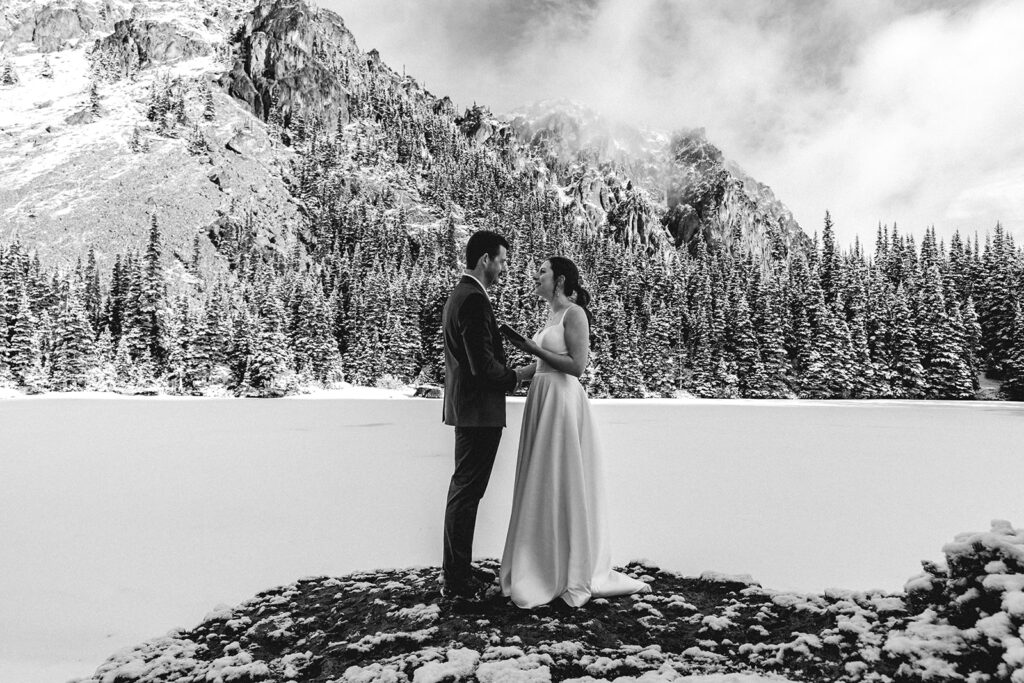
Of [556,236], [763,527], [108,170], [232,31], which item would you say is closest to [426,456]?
[763,527]

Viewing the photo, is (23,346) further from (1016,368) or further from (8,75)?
(8,75)

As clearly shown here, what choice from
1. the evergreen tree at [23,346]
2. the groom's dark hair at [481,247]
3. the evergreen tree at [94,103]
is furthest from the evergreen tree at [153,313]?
the evergreen tree at [94,103]

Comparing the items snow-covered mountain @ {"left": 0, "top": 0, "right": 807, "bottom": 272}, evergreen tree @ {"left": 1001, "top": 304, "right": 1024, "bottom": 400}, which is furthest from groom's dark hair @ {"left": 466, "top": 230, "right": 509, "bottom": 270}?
snow-covered mountain @ {"left": 0, "top": 0, "right": 807, "bottom": 272}

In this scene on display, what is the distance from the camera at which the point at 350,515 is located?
7.11m

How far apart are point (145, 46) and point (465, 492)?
17917 cm

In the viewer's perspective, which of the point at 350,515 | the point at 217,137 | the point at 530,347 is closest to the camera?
the point at 530,347

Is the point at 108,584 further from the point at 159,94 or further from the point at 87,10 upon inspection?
the point at 87,10

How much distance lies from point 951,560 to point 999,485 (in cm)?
726

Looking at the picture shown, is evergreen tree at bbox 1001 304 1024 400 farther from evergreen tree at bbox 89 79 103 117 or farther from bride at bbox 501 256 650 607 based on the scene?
evergreen tree at bbox 89 79 103 117

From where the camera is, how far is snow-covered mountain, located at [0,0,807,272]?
94812mm

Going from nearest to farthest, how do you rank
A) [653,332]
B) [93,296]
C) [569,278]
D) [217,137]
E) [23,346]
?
[569,278] → [23,346] → [653,332] → [93,296] → [217,137]

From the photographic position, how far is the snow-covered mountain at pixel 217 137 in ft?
311

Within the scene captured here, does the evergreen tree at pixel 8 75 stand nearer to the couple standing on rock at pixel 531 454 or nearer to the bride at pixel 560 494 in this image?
the couple standing on rock at pixel 531 454

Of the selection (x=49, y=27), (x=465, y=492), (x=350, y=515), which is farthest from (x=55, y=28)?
(x=465, y=492)
